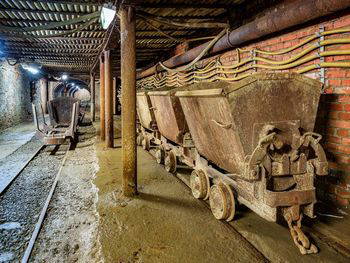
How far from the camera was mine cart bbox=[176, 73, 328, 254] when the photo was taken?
8.98 feet

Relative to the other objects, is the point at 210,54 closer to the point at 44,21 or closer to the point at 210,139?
the point at 210,139

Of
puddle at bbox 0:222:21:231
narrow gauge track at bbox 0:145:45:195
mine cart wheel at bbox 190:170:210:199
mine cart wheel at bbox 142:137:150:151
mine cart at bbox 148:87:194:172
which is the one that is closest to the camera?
puddle at bbox 0:222:21:231

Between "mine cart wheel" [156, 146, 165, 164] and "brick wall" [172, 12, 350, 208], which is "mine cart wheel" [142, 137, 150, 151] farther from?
"brick wall" [172, 12, 350, 208]

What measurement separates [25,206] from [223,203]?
3.11m

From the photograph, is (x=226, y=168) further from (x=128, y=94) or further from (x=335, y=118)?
(x=128, y=94)

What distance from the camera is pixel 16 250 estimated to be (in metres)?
2.88

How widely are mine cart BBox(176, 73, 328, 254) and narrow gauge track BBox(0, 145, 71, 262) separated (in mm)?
2446

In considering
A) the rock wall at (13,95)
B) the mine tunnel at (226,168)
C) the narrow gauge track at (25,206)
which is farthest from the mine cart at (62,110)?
the mine tunnel at (226,168)

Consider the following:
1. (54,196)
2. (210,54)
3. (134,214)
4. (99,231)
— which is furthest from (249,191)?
(210,54)

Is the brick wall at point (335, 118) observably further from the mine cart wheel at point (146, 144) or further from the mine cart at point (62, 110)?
the mine cart at point (62, 110)

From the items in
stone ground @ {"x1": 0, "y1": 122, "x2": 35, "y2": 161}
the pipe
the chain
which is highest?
the pipe

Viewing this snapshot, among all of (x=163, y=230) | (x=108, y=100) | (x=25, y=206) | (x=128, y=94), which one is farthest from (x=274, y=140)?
(x=108, y=100)

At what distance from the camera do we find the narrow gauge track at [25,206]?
2.94m

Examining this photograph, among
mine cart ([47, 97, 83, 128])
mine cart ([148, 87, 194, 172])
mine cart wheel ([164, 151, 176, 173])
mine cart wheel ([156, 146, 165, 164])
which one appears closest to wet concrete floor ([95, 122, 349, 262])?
mine cart ([148, 87, 194, 172])
